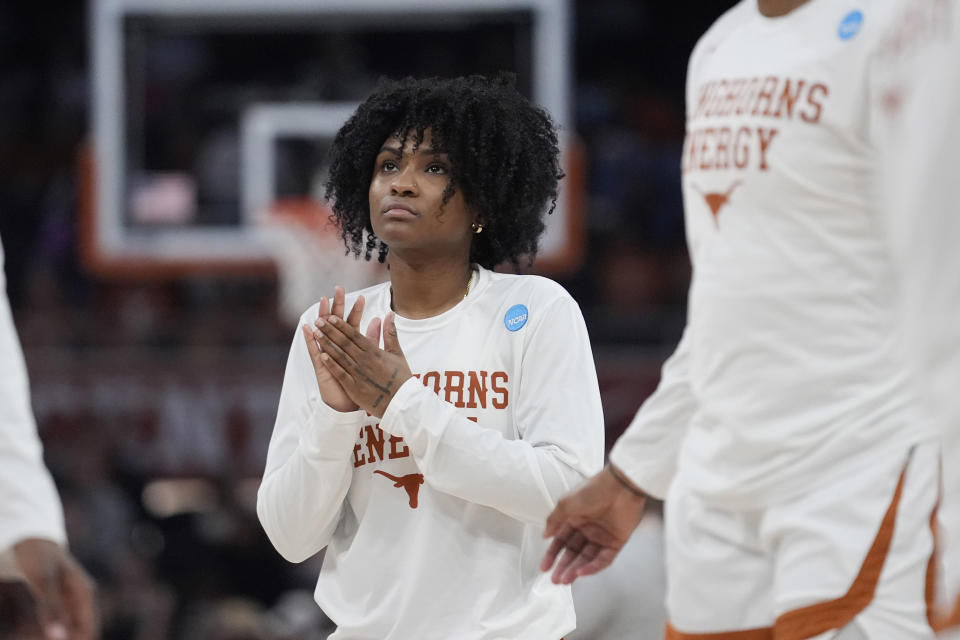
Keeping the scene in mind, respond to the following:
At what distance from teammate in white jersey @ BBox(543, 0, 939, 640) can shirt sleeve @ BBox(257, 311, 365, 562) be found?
3.13 feet

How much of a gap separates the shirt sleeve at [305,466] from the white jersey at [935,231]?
1.78m

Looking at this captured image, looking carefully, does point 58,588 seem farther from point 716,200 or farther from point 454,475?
point 716,200

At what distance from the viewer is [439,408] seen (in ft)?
10.3

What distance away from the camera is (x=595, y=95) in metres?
12.0

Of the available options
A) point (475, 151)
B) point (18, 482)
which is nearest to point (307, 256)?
point (475, 151)

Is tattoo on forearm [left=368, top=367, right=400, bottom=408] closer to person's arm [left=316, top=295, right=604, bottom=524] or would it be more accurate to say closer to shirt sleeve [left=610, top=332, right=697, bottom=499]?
person's arm [left=316, top=295, right=604, bottom=524]

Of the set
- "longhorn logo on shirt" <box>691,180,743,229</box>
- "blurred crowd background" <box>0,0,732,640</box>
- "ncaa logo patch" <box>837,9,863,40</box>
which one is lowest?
"blurred crowd background" <box>0,0,732,640</box>

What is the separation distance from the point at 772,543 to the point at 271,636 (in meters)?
5.84

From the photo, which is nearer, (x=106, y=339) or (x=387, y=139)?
(x=387, y=139)

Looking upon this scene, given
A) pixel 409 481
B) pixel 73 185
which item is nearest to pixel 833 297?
pixel 409 481

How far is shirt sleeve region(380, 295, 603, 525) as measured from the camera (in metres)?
3.14

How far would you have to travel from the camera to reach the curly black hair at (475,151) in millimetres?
3494

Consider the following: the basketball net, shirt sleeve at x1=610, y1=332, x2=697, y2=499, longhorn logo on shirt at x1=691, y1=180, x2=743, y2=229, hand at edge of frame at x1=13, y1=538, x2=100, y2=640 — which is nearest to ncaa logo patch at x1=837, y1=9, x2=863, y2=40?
longhorn logo on shirt at x1=691, y1=180, x2=743, y2=229

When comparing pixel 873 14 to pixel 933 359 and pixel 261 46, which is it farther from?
pixel 261 46
